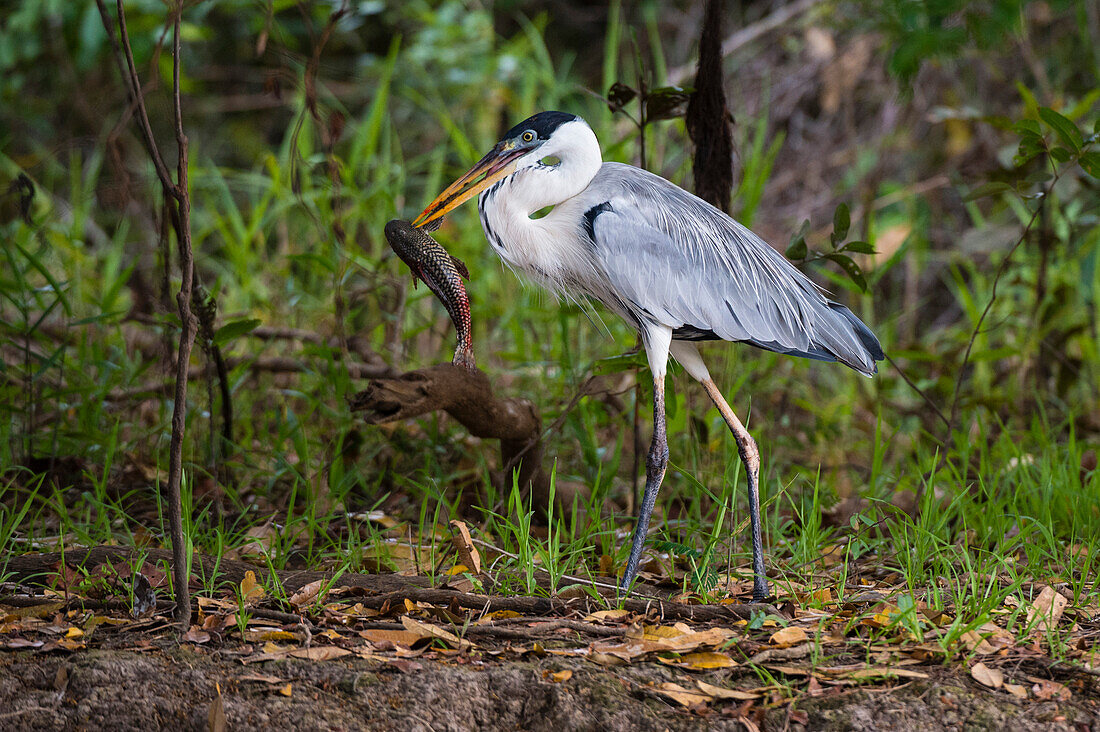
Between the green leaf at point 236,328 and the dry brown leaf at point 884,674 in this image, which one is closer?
the dry brown leaf at point 884,674

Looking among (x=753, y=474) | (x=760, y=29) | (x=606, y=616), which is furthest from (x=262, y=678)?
(x=760, y=29)

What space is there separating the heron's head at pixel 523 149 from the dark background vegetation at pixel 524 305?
0.37 metres

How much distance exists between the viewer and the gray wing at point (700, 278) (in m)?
3.25

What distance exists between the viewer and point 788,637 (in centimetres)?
253

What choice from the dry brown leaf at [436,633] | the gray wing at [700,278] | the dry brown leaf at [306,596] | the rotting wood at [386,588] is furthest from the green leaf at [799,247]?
the dry brown leaf at [306,596]

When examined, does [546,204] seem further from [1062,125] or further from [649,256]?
[1062,125]

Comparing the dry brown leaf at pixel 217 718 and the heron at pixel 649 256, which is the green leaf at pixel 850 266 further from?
the dry brown leaf at pixel 217 718

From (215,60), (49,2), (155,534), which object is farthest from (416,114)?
(155,534)

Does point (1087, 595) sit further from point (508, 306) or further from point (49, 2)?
point (49, 2)

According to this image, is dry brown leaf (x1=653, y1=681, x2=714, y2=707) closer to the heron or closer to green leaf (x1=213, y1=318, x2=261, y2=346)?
the heron

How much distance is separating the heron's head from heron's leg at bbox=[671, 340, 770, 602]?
2.69ft

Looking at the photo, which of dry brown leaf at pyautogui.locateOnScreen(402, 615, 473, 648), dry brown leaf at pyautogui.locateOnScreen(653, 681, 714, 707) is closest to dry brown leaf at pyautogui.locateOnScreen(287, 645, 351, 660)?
dry brown leaf at pyautogui.locateOnScreen(402, 615, 473, 648)

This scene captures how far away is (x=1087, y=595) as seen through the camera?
2887 mm

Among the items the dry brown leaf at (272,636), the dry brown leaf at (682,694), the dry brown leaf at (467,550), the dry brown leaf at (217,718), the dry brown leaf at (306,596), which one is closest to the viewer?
the dry brown leaf at (217,718)
